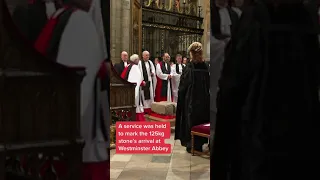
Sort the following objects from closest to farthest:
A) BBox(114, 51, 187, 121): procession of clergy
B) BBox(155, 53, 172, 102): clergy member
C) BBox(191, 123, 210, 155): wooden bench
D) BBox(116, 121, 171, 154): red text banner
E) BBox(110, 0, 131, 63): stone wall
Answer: BBox(116, 121, 171, 154): red text banner → BBox(191, 123, 210, 155): wooden bench → BBox(114, 51, 187, 121): procession of clergy → BBox(155, 53, 172, 102): clergy member → BBox(110, 0, 131, 63): stone wall

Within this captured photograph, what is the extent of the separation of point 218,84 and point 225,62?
0.52 ft

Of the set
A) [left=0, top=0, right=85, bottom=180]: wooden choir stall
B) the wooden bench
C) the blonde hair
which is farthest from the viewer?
the blonde hair

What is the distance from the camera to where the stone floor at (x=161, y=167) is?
4.16 meters

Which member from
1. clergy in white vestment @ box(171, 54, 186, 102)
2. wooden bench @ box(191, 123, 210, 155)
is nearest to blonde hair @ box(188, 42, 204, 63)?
wooden bench @ box(191, 123, 210, 155)

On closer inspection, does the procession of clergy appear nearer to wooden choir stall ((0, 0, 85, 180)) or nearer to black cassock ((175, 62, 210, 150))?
black cassock ((175, 62, 210, 150))

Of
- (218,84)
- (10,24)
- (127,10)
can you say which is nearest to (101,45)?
(10,24)

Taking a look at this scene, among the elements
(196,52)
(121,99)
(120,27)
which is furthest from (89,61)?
(120,27)

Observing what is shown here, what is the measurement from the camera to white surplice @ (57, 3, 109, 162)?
A: 8.13ft

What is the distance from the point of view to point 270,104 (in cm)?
254

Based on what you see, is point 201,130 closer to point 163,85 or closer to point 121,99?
point 121,99

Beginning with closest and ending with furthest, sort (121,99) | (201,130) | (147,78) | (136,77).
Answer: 1. (201,130)
2. (121,99)
3. (136,77)
4. (147,78)

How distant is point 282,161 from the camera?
2559 mm

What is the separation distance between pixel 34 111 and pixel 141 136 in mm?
1191

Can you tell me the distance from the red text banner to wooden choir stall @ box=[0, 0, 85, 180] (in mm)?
901
